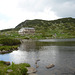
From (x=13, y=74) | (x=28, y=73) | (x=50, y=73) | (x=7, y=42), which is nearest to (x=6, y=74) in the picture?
(x=13, y=74)

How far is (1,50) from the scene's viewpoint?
56.0 metres

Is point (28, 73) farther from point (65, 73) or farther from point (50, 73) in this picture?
point (65, 73)

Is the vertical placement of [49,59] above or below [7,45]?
below

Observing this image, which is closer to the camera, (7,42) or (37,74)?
(37,74)

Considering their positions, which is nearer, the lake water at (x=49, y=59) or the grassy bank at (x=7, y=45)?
the lake water at (x=49, y=59)

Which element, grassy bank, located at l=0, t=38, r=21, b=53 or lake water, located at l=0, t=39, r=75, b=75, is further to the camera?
grassy bank, located at l=0, t=38, r=21, b=53

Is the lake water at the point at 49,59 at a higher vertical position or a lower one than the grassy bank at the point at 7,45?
lower

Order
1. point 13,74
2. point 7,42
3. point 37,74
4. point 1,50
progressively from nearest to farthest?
point 13,74 → point 37,74 → point 1,50 → point 7,42

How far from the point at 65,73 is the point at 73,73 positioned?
187cm

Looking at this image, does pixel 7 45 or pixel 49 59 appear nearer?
pixel 49 59

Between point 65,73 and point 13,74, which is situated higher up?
point 13,74

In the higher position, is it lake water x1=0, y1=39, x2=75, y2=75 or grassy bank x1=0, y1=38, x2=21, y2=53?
grassy bank x1=0, y1=38, x2=21, y2=53

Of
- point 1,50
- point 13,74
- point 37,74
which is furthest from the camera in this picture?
point 1,50

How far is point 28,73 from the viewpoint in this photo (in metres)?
24.0
